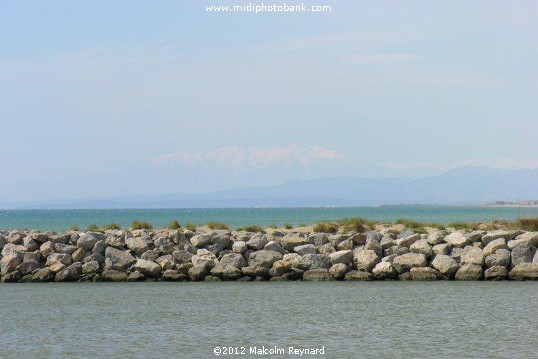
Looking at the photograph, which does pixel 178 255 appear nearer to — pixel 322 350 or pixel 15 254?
pixel 15 254

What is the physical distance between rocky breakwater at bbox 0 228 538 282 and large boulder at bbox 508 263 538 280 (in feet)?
0.09

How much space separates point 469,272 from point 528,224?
7.27 metres

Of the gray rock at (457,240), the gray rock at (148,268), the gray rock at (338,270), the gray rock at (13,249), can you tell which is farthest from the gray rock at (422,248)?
the gray rock at (13,249)

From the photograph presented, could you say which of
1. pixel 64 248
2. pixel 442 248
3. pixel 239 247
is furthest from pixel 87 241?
pixel 442 248

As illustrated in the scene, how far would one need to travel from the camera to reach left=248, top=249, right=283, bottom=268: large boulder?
27.2 metres

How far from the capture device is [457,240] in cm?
2755

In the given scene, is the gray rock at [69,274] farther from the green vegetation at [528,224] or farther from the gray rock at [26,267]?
the green vegetation at [528,224]

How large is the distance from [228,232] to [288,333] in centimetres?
1057

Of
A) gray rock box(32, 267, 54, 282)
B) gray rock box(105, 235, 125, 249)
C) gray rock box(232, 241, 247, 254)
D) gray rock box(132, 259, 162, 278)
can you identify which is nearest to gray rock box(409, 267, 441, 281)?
gray rock box(232, 241, 247, 254)

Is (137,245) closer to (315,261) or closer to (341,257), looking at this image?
(315,261)

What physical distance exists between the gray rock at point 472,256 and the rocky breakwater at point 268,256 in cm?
3

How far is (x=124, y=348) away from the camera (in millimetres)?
17281

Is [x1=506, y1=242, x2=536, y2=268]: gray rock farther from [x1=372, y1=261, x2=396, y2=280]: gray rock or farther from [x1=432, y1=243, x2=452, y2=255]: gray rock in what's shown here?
[x1=372, y1=261, x2=396, y2=280]: gray rock

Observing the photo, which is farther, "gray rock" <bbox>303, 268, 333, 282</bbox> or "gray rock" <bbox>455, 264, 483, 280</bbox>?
"gray rock" <bbox>303, 268, 333, 282</bbox>
